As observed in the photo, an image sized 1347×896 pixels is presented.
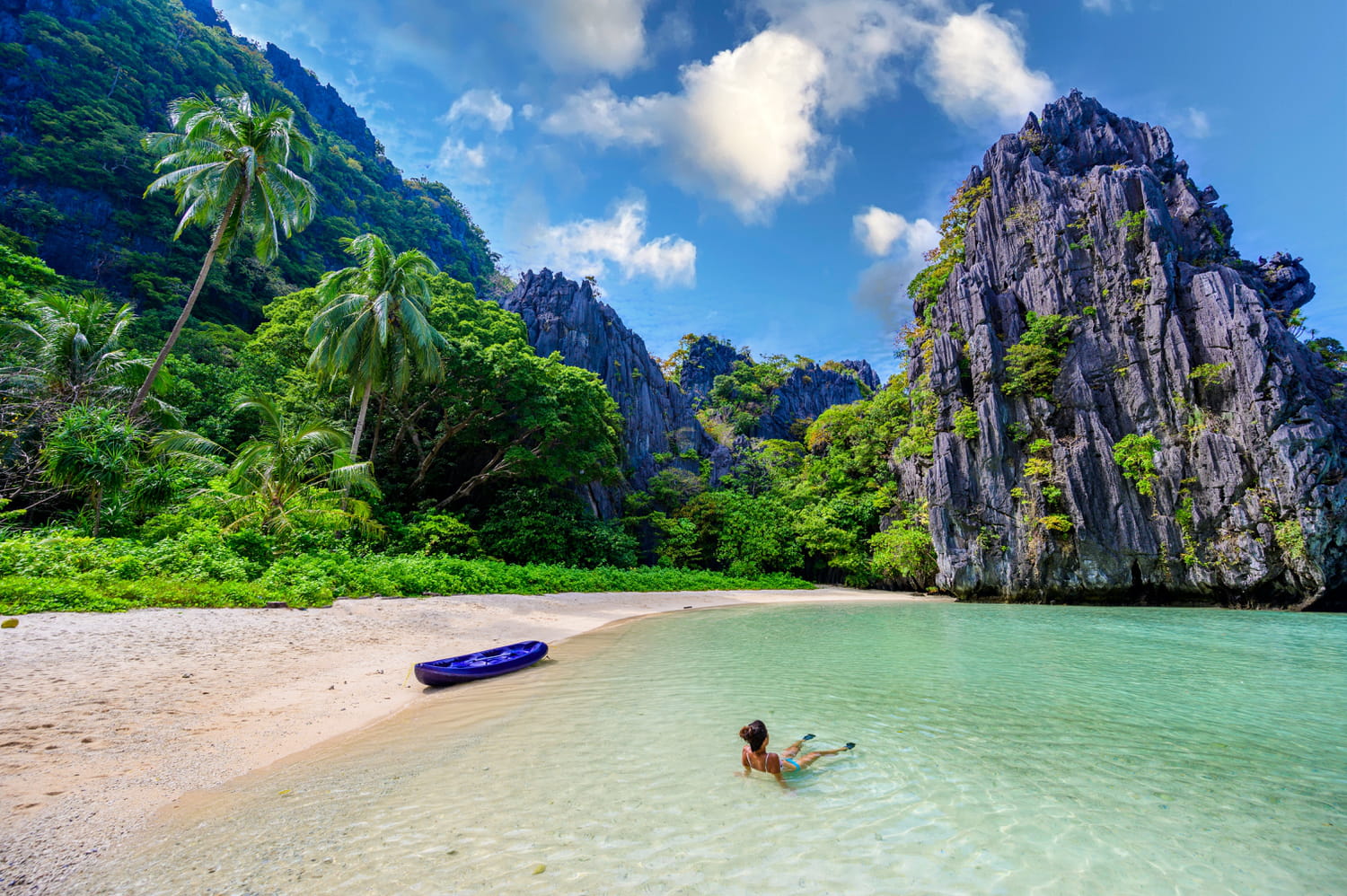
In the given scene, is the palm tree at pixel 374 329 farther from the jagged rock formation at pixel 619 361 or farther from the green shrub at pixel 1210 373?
the green shrub at pixel 1210 373

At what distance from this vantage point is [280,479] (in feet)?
46.8

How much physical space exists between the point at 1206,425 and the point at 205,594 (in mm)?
31889

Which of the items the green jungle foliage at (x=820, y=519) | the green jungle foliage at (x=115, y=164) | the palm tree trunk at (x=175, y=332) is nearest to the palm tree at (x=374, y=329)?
the palm tree trunk at (x=175, y=332)

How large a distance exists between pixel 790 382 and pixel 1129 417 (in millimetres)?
31022

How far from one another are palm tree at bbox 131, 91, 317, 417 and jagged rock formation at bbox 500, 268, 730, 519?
1443 cm

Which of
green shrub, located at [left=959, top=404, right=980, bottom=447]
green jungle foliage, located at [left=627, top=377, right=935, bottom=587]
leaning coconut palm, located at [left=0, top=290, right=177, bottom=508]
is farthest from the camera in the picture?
green jungle foliage, located at [left=627, top=377, right=935, bottom=587]

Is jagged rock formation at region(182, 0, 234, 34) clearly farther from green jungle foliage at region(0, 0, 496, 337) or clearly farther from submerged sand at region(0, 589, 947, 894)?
submerged sand at region(0, 589, 947, 894)

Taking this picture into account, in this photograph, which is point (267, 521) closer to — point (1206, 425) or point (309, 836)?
point (309, 836)

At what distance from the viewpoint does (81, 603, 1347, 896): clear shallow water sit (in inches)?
119

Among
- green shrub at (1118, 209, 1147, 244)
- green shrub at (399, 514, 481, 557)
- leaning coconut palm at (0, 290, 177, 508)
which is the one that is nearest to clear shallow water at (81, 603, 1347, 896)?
green shrub at (399, 514, 481, 557)

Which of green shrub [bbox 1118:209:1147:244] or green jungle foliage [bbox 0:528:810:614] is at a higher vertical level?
green shrub [bbox 1118:209:1147:244]

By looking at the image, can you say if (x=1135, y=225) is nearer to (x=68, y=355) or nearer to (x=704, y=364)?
(x=704, y=364)

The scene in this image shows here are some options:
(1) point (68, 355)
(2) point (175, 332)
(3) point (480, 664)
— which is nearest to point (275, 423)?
(2) point (175, 332)

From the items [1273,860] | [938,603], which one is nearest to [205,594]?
[1273,860]
